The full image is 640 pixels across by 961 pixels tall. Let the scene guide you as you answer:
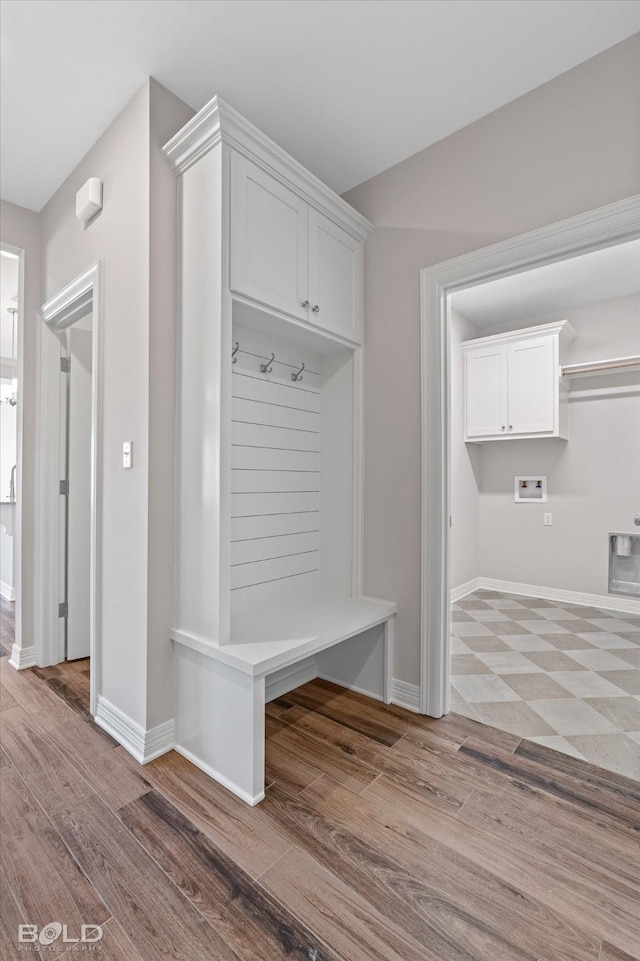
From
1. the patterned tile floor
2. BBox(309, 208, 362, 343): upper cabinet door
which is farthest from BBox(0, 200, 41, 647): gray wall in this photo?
the patterned tile floor

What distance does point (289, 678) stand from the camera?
241cm

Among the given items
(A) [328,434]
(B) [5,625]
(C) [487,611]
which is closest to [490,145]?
(A) [328,434]

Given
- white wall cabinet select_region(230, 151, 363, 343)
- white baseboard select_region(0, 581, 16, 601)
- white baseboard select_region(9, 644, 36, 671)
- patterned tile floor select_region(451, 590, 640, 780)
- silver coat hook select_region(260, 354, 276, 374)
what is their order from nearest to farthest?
white wall cabinet select_region(230, 151, 363, 343), patterned tile floor select_region(451, 590, 640, 780), silver coat hook select_region(260, 354, 276, 374), white baseboard select_region(9, 644, 36, 671), white baseboard select_region(0, 581, 16, 601)

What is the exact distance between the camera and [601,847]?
1.41 m

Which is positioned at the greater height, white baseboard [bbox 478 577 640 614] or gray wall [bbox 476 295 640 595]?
gray wall [bbox 476 295 640 595]

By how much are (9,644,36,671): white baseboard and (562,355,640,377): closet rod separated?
454 centimetres

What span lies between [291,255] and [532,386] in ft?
9.47

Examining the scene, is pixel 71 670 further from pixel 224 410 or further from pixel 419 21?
pixel 419 21

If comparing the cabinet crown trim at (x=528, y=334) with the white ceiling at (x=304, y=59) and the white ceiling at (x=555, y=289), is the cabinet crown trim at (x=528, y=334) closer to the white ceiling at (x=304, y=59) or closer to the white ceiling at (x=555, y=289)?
the white ceiling at (x=555, y=289)

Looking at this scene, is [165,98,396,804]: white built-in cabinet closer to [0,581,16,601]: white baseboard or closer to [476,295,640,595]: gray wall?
[476,295,640,595]: gray wall

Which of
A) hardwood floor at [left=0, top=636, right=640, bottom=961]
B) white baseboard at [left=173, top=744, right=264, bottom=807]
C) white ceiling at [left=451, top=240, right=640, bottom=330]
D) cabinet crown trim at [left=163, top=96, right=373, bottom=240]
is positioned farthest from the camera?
white ceiling at [left=451, top=240, right=640, bottom=330]

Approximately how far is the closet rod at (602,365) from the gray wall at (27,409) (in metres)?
4.07

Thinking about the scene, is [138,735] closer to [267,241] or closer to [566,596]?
[267,241]

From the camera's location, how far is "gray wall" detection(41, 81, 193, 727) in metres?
1.85
